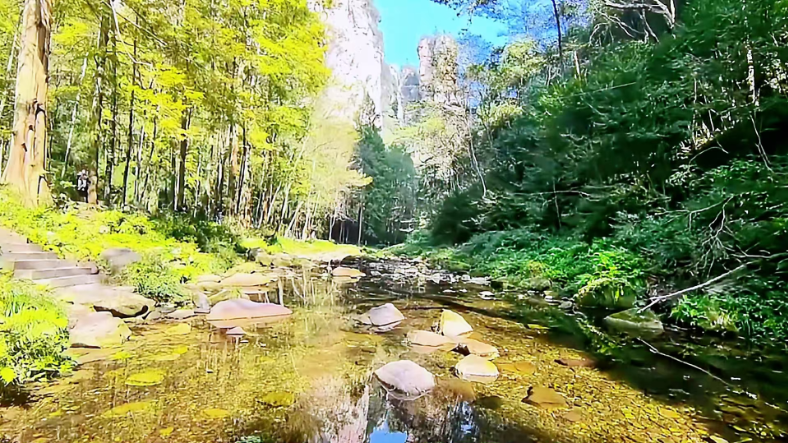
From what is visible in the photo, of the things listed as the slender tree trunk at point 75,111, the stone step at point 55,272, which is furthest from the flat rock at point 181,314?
the slender tree trunk at point 75,111

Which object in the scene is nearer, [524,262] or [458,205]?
[524,262]

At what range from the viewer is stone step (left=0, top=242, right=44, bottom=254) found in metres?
6.07

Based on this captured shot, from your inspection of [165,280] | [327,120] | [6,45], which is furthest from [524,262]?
[6,45]

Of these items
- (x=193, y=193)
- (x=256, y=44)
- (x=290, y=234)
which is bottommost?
(x=290, y=234)

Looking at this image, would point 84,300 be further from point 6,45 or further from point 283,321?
point 6,45

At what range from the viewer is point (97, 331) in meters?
4.49

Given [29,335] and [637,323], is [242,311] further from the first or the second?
[637,323]

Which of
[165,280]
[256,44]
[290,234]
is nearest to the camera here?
[165,280]

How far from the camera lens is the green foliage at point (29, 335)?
A: 3.17 meters

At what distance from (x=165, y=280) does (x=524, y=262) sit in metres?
8.63

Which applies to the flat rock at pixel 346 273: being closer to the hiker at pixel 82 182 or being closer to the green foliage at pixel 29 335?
the green foliage at pixel 29 335

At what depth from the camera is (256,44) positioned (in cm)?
1101

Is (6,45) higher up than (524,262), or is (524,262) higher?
(6,45)

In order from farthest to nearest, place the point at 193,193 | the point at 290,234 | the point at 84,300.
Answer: the point at 290,234
the point at 193,193
the point at 84,300
